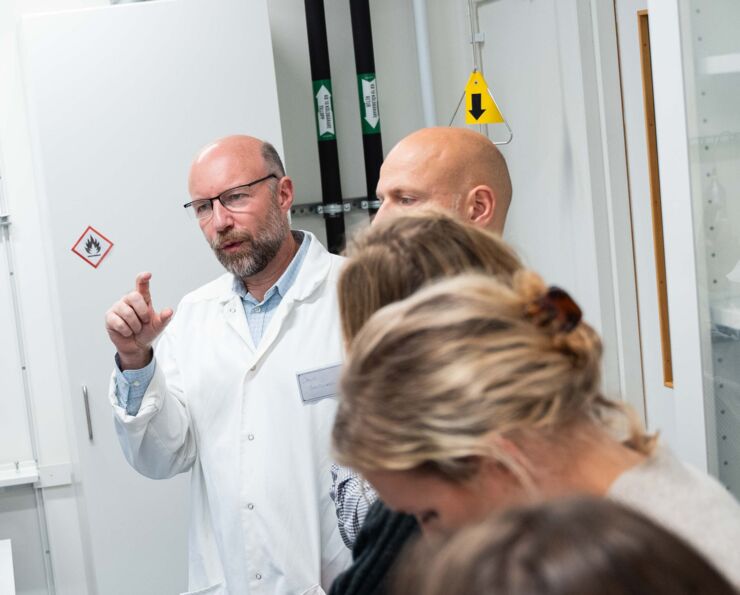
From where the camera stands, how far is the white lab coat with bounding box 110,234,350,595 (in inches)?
76.0

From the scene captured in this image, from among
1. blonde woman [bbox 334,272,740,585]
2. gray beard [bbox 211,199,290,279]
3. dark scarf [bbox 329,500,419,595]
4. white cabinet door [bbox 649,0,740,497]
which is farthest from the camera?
gray beard [bbox 211,199,290,279]

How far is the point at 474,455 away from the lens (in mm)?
780

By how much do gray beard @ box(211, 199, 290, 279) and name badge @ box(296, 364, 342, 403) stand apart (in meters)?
0.28

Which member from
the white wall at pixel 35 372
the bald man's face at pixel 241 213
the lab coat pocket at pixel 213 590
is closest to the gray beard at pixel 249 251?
the bald man's face at pixel 241 213

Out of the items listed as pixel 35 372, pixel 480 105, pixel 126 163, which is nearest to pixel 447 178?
pixel 480 105

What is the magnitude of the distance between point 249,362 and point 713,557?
A: 1369mm

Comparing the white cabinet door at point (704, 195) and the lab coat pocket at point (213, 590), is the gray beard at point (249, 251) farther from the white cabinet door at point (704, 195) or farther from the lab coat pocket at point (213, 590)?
the white cabinet door at point (704, 195)

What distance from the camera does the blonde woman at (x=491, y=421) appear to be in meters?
0.78

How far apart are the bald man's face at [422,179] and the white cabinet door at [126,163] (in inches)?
45.2

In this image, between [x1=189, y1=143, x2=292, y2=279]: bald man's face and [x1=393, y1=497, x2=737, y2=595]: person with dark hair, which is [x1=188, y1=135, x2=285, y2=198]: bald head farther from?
[x1=393, y1=497, x2=737, y2=595]: person with dark hair

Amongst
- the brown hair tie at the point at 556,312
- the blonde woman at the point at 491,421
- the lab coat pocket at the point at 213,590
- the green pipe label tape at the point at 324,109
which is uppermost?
A: the green pipe label tape at the point at 324,109

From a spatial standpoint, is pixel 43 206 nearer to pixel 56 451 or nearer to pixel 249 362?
pixel 56 451

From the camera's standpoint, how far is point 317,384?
78.7 inches

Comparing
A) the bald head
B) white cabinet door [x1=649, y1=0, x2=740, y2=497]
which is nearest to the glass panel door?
white cabinet door [x1=649, y1=0, x2=740, y2=497]
